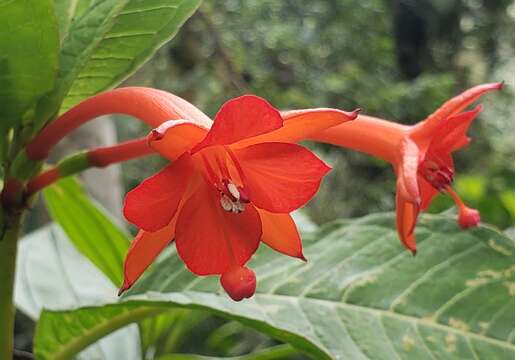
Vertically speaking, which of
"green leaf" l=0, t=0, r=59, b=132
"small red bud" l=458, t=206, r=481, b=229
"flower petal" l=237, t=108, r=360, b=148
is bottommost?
"small red bud" l=458, t=206, r=481, b=229

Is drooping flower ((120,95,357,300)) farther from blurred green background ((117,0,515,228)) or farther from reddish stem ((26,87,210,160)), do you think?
blurred green background ((117,0,515,228))

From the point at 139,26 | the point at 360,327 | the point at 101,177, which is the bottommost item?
the point at 101,177

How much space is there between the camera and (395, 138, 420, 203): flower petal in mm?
423

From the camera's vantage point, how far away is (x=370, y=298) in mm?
569

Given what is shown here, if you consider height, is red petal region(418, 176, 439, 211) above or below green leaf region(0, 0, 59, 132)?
below

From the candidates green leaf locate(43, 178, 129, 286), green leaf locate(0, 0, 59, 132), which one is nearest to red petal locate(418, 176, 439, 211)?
green leaf locate(0, 0, 59, 132)

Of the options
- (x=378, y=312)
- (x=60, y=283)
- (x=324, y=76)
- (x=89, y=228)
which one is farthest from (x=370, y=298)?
(x=324, y=76)

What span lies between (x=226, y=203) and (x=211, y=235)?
2 cm

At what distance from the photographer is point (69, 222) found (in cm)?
85

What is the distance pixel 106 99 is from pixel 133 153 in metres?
0.04

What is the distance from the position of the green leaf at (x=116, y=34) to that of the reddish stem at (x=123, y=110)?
0.08ft

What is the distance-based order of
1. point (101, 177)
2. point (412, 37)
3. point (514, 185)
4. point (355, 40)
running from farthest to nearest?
point (412, 37)
point (355, 40)
point (514, 185)
point (101, 177)

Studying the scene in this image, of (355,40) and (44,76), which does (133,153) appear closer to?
(44,76)

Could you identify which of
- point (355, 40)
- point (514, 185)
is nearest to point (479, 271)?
point (514, 185)
